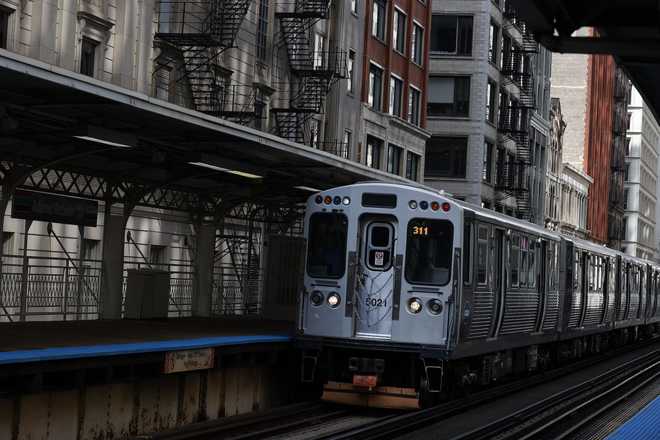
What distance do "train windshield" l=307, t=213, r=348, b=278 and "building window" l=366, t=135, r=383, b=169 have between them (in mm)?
29439

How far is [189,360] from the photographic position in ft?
50.0

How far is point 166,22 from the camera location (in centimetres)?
3256

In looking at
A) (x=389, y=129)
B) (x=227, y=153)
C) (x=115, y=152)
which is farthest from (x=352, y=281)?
(x=389, y=129)

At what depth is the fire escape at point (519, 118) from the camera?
6631cm

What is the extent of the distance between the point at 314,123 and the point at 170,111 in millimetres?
27403

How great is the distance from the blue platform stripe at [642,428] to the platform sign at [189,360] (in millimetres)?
5027

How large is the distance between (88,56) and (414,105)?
2649 cm

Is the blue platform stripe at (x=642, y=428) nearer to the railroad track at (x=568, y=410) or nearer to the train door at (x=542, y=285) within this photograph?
the railroad track at (x=568, y=410)

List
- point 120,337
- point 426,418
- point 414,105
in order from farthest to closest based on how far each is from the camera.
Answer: point 414,105 → point 426,418 → point 120,337

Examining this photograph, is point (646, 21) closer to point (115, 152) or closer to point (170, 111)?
point (170, 111)

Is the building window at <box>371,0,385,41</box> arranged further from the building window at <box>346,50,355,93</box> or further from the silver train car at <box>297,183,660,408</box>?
the silver train car at <box>297,183,660,408</box>

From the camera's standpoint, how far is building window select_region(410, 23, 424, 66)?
53.7 m

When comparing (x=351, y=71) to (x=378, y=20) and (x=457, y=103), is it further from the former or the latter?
(x=457, y=103)

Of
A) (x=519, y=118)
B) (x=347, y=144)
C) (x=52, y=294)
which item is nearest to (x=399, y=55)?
(x=347, y=144)
